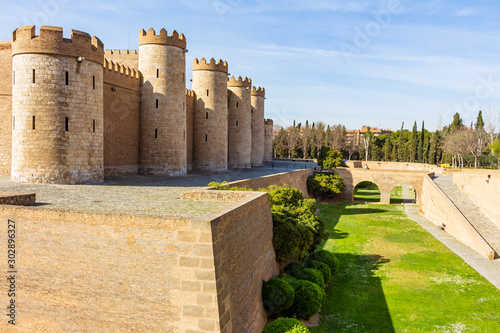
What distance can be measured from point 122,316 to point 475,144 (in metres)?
53.9

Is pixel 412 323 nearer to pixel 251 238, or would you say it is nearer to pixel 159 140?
pixel 251 238

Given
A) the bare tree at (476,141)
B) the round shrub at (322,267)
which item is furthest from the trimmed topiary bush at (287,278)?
the bare tree at (476,141)

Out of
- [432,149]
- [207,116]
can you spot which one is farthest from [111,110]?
[432,149]

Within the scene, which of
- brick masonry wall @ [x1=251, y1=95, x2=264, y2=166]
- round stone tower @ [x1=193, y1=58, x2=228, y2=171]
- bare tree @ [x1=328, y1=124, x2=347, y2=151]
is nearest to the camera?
round stone tower @ [x1=193, y1=58, x2=228, y2=171]

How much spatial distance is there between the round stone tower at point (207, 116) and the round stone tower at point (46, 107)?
565 inches

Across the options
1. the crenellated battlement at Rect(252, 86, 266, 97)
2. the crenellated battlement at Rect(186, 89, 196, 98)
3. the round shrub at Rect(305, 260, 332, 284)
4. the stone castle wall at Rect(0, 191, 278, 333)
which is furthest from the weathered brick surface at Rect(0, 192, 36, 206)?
the crenellated battlement at Rect(252, 86, 266, 97)

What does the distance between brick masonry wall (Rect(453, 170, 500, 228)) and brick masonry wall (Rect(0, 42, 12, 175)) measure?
29.1 metres

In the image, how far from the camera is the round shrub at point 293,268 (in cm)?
1573

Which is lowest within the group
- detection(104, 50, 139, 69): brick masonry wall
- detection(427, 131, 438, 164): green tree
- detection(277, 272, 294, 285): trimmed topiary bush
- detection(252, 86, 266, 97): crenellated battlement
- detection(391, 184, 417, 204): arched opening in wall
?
detection(391, 184, 417, 204): arched opening in wall

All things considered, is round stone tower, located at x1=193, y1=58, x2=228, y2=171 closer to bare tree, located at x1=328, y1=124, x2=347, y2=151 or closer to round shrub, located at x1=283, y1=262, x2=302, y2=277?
round shrub, located at x1=283, y1=262, x2=302, y2=277

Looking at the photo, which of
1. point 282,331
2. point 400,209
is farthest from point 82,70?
point 400,209

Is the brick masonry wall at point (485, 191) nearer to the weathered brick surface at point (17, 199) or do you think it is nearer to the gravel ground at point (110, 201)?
the gravel ground at point (110, 201)

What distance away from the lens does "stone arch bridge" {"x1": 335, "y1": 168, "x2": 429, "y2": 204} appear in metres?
38.5

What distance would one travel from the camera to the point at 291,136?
75.0m
